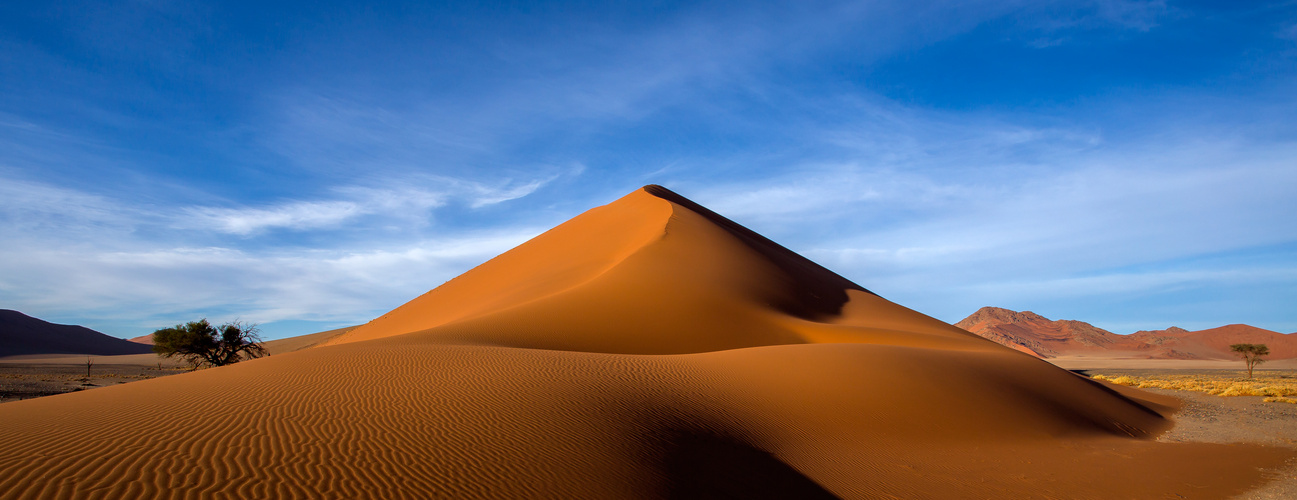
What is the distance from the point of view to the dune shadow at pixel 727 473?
874cm

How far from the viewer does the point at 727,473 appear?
9500 mm

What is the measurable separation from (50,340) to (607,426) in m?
112

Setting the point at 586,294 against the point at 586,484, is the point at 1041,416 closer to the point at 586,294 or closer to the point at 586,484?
the point at 586,484

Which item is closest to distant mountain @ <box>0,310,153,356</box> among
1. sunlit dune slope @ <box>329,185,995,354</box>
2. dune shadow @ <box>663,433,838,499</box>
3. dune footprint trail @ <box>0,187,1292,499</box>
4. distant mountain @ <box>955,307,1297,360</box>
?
sunlit dune slope @ <box>329,185,995,354</box>

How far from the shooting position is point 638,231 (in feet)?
121

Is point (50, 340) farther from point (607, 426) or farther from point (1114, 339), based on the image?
point (1114, 339)

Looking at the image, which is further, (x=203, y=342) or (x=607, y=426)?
(x=203, y=342)

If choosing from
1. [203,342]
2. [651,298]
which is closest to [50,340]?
[203,342]

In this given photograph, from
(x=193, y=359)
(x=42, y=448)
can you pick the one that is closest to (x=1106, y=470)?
(x=42, y=448)

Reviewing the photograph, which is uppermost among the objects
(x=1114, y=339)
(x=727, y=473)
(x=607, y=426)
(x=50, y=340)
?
(x=1114, y=339)

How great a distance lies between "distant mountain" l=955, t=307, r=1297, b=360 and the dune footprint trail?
337ft

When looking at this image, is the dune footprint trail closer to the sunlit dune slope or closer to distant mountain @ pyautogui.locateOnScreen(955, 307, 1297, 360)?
the sunlit dune slope

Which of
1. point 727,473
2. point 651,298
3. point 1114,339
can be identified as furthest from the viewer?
point 1114,339

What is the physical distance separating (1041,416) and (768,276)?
16666mm
